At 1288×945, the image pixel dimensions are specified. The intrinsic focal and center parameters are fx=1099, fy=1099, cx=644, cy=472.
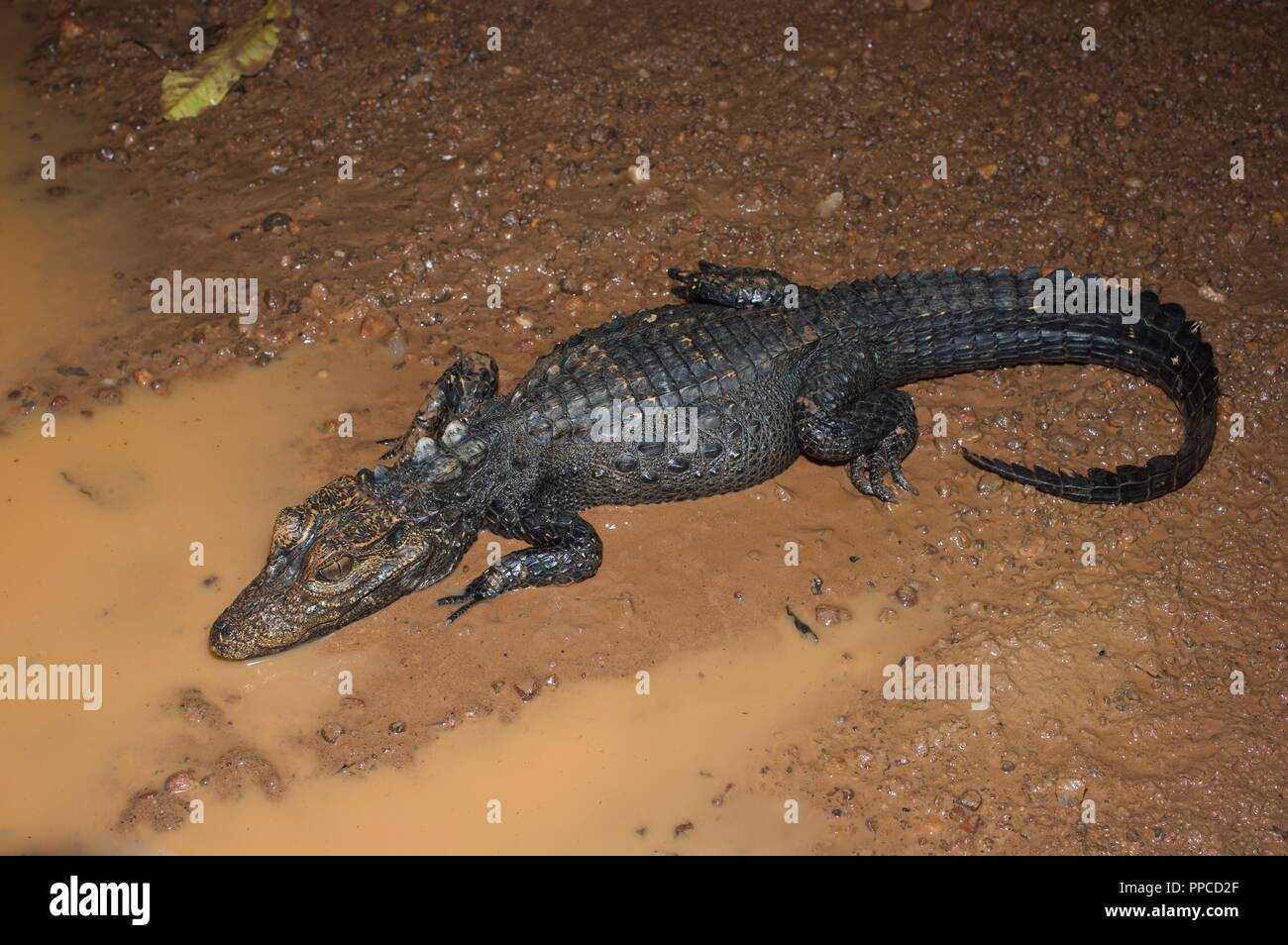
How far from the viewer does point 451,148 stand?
7582mm

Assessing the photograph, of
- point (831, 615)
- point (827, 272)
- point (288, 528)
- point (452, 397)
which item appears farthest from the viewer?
point (827, 272)

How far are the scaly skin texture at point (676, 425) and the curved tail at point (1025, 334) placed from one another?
1cm

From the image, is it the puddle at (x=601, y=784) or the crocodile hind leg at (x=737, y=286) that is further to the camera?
the crocodile hind leg at (x=737, y=286)

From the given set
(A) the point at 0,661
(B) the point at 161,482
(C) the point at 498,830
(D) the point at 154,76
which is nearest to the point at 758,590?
(C) the point at 498,830

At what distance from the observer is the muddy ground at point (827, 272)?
5207 millimetres

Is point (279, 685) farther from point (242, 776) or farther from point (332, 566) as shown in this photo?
point (332, 566)

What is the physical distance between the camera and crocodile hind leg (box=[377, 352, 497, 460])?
19.7 feet

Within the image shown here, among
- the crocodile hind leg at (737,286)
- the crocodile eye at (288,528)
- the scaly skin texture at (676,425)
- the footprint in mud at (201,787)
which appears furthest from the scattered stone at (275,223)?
the footprint in mud at (201,787)

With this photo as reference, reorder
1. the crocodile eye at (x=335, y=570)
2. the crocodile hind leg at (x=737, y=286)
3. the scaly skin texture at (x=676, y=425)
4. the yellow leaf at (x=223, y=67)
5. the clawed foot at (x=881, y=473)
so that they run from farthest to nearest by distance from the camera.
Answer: the yellow leaf at (x=223, y=67), the crocodile hind leg at (x=737, y=286), the clawed foot at (x=881, y=473), the scaly skin texture at (x=676, y=425), the crocodile eye at (x=335, y=570)

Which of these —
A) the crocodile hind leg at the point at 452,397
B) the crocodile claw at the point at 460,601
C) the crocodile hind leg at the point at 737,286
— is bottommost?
the crocodile claw at the point at 460,601

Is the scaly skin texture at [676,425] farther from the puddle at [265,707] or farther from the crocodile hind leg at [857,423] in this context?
the puddle at [265,707]

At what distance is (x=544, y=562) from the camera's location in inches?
221

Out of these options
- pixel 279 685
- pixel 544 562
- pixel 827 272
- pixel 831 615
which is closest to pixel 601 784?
pixel 544 562

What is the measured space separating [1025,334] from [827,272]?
52.4 inches
